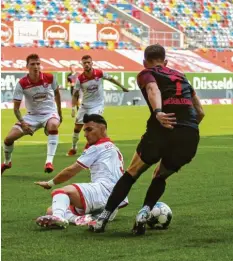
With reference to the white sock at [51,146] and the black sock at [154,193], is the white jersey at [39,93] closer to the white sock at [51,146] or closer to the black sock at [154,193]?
the white sock at [51,146]

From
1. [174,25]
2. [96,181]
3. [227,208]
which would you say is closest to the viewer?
[96,181]

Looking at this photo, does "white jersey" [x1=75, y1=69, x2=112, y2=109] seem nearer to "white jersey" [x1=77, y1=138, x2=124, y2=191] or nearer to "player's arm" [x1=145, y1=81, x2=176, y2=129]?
"white jersey" [x1=77, y1=138, x2=124, y2=191]

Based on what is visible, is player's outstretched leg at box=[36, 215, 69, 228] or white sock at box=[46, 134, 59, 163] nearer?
player's outstretched leg at box=[36, 215, 69, 228]

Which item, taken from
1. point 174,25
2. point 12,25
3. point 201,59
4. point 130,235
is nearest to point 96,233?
point 130,235

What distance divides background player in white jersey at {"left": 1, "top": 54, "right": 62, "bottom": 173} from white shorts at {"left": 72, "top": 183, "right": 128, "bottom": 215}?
6.43 metres

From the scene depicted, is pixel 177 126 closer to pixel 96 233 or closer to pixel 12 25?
pixel 96 233

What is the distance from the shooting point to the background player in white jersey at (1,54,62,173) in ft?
50.3

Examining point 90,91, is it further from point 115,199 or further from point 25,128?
point 115,199

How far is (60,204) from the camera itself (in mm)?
8445

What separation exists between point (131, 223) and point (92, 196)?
2.05ft

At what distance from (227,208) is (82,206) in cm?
212

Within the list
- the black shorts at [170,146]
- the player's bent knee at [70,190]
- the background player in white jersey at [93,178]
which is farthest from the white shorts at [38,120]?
the black shorts at [170,146]

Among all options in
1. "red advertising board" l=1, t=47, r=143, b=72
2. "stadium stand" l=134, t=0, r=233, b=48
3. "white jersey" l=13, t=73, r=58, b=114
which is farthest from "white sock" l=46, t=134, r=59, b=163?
"stadium stand" l=134, t=0, r=233, b=48

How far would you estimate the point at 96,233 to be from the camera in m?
8.32
